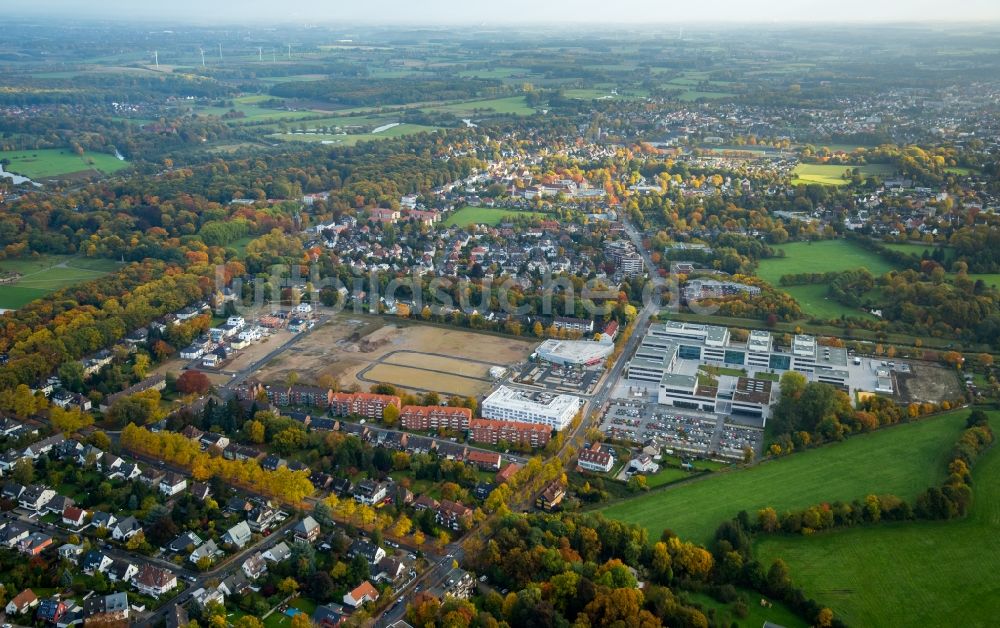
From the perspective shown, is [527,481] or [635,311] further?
[635,311]

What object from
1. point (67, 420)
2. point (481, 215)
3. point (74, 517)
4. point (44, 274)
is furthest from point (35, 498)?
point (481, 215)

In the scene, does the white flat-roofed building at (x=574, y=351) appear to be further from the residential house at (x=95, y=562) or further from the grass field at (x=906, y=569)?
the residential house at (x=95, y=562)

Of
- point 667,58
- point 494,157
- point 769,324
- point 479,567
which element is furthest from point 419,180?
point 667,58

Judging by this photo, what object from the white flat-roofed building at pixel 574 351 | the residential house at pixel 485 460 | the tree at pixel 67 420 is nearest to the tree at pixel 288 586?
the residential house at pixel 485 460

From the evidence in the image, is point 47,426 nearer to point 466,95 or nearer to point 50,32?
point 466,95

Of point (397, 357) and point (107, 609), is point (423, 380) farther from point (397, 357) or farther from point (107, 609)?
point (107, 609)

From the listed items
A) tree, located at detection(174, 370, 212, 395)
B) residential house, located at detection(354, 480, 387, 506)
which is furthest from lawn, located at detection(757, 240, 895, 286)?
tree, located at detection(174, 370, 212, 395)
